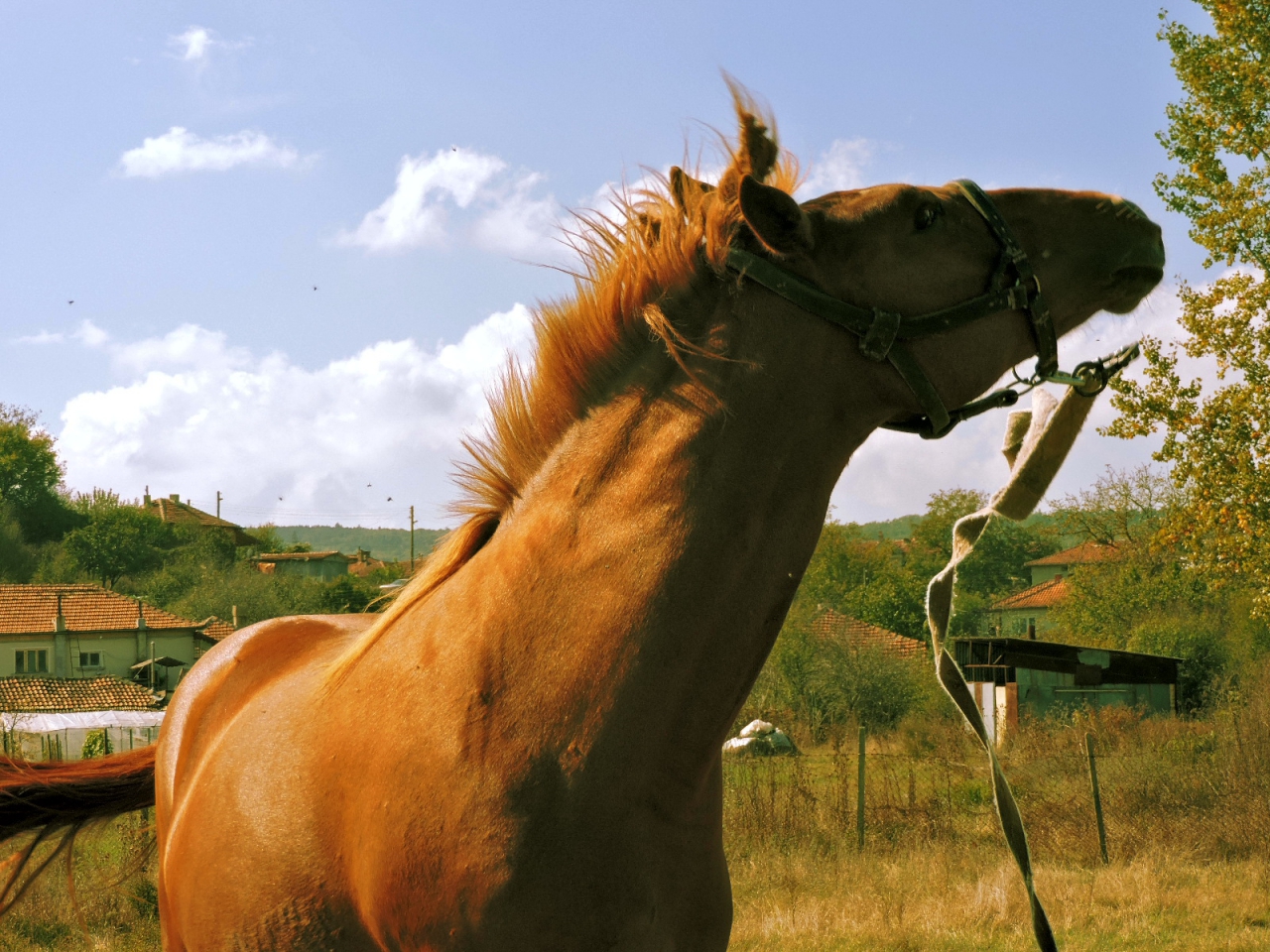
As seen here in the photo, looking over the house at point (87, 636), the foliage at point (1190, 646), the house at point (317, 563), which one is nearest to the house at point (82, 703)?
the house at point (87, 636)

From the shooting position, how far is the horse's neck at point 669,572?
5.89 feet

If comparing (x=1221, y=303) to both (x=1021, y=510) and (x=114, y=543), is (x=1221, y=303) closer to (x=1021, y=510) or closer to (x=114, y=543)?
(x=1021, y=510)

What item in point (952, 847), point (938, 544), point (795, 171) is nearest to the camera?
point (795, 171)

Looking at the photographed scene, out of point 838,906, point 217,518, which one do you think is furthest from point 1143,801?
point 217,518

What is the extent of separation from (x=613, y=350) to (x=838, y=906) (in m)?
8.71

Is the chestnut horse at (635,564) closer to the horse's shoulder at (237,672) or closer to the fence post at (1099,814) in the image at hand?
the horse's shoulder at (237,672)

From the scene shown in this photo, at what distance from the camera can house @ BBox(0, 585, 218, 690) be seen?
148ft

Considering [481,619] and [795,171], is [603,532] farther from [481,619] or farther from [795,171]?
[795,171]

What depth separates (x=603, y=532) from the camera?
188cm

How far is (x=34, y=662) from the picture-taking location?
151ft

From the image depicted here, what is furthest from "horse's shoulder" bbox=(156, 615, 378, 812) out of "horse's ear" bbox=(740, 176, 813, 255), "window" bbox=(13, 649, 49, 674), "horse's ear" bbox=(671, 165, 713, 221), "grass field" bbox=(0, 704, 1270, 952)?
"window" bbox=(13, 649, 49, 674)

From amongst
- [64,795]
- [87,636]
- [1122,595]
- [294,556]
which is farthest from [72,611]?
[64,795]

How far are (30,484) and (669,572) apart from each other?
301 feet

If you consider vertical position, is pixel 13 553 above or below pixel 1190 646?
above
